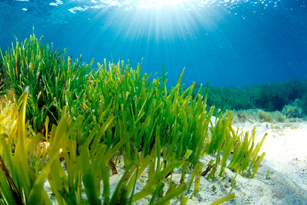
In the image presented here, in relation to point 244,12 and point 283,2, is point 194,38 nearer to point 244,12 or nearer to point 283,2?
point 244,12

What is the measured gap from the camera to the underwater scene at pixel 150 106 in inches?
33.0

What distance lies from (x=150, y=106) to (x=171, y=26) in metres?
49.0

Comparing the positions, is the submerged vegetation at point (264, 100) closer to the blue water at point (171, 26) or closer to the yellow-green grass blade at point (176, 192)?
the yellow-green grass blade at point (176, 192)

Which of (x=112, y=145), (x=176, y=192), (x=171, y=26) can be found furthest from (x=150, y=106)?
(x=171, y=26)

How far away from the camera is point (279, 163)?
2420 millimetres

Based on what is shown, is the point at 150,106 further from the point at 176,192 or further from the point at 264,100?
the point at 264,100

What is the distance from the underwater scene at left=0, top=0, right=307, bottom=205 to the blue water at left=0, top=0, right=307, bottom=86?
0.34 meters

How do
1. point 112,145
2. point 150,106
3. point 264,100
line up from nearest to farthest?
point 112,145, point 150,106, point 264,100

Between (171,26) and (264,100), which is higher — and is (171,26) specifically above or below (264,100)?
above

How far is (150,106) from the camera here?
5.56ft

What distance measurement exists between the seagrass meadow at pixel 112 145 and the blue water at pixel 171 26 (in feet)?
66.5

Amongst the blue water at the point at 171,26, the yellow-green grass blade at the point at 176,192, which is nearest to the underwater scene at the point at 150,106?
the yellow-green grass blade at the point at 176,192

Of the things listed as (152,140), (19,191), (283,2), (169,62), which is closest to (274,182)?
(152,140)

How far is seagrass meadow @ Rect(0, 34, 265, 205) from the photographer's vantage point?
0.76 metres
